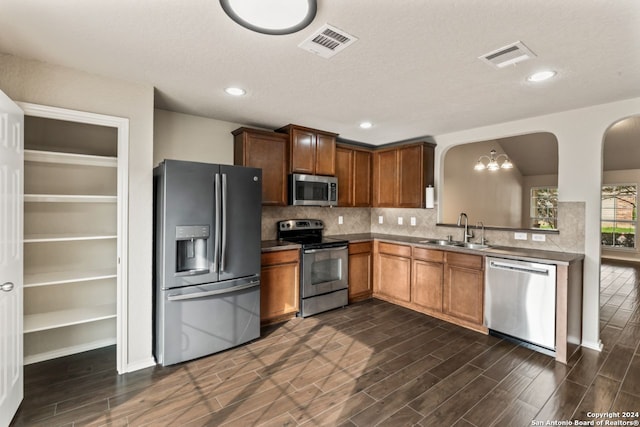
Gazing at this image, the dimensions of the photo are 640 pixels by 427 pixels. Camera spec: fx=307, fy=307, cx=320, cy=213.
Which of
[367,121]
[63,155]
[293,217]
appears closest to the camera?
[63,155]

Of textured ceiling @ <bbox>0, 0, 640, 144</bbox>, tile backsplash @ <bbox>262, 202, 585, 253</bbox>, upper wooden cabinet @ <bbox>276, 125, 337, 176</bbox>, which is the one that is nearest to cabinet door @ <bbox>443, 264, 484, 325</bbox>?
tile backsplash @ <bbox>262, 202, 585, 253</bbox>

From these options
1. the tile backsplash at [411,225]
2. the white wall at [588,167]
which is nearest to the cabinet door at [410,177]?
the tile backsplash at [411,225]

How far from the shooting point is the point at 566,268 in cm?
274

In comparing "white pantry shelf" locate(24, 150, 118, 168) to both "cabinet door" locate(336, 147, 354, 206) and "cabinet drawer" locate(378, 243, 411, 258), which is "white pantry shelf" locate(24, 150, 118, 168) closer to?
"cabinet door" locate(336, 147, 354, 206)

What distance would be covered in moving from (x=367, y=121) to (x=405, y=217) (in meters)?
1.82

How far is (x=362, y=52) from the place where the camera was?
2.08 meters

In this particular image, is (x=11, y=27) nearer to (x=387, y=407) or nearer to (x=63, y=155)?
(x=63, y=155)

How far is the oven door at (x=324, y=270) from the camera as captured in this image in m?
3.80

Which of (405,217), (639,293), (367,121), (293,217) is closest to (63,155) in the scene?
(293,217)

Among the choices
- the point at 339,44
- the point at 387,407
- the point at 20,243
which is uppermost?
the point at 339,44

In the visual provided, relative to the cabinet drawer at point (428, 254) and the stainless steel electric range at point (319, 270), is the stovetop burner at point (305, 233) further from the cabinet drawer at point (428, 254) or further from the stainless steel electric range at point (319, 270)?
the cabinet drawer at point (428, 254)

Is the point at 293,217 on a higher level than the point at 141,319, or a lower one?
higher

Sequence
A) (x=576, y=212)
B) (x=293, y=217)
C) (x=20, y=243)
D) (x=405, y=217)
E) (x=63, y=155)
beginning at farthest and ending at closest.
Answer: (x=405, y=217), (x=293, y=217), (x=576, y=212), (x=63, y=155), (x=20, y=243)

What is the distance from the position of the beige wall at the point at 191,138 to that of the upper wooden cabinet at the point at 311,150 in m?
0.76
